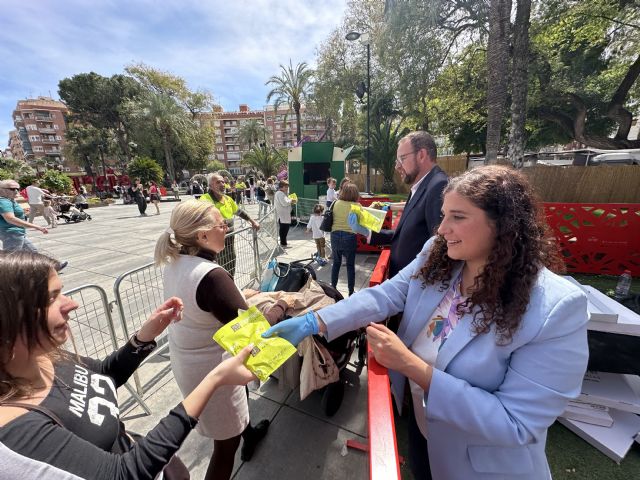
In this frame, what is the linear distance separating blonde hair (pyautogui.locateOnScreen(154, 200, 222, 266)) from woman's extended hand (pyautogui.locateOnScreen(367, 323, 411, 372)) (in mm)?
1169

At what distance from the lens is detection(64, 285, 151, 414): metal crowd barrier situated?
8.03 ft

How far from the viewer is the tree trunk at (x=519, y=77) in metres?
7.22

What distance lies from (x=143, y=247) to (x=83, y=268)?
1895 millimetres

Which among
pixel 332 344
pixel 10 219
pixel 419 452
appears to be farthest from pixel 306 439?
pixel 10 219

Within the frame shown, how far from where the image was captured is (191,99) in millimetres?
37344

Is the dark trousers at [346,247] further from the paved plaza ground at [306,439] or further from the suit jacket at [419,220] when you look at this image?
the suit jacket at [419,220]

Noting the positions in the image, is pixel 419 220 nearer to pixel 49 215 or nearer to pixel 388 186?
pixel 49 215

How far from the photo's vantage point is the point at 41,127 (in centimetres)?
6512

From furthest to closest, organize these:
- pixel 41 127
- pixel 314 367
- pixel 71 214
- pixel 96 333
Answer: pixel 41 127 → pixel 71 214 → pixel 96 333 → pixel 314 367

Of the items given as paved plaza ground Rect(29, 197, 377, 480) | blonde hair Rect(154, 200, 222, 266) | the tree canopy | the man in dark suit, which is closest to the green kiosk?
the tree canopy

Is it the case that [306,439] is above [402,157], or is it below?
below

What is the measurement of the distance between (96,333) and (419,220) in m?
4.52

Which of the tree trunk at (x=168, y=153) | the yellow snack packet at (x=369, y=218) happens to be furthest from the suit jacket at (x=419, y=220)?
the tree trunk at (x=168, y=153)

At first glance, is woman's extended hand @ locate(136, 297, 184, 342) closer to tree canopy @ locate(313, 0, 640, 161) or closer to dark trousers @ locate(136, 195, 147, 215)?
tree canopy @ locate(313, 0, 640, 161)
